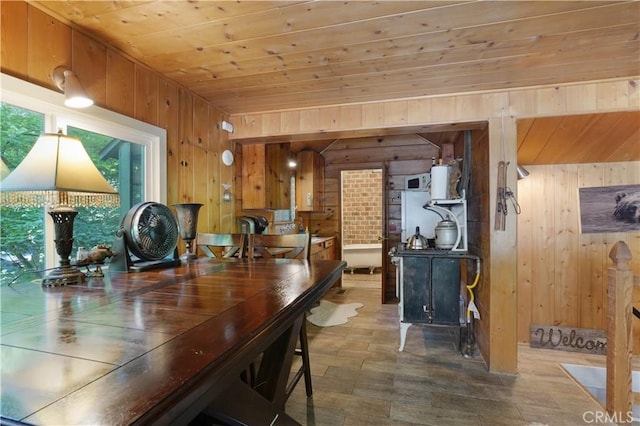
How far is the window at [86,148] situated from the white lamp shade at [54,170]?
0.20m

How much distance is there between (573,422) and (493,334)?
66cm

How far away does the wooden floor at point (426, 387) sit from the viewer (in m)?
1.83

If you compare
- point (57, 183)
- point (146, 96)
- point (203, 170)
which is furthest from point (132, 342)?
point (203, 170)

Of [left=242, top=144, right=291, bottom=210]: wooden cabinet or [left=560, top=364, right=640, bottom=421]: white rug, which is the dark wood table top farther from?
[left=560, top=364, right=640, bottom=421]: white rug

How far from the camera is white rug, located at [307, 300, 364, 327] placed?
345 centimetres

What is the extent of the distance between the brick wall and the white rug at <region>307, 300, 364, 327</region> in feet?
8.33

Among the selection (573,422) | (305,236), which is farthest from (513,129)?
(573,422)

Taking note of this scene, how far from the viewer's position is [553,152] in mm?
2814

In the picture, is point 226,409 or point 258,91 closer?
point 226,409

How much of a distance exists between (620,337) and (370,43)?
244 cm

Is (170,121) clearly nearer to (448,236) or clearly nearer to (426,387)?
(448,236)

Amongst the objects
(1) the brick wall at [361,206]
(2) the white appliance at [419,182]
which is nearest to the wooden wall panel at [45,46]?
(2) the white appliance at [419,182]

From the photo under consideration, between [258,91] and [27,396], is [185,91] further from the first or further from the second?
[27,396]

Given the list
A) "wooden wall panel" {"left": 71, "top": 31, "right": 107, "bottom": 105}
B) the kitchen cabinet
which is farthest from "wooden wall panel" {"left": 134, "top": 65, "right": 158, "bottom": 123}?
the kitchen cabinet
